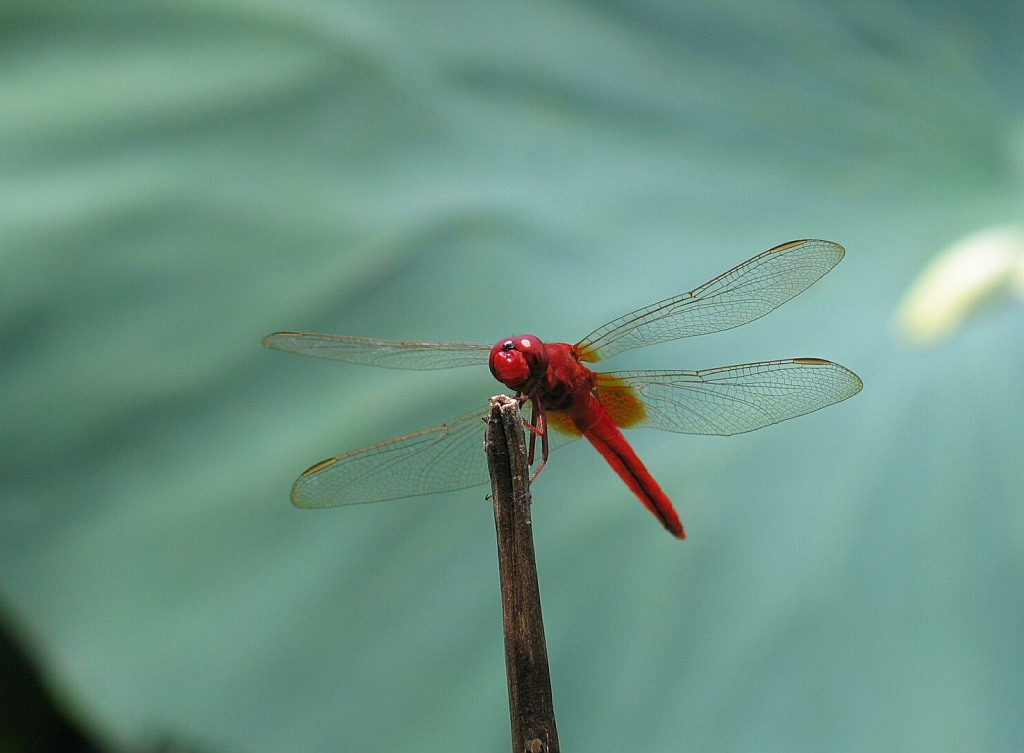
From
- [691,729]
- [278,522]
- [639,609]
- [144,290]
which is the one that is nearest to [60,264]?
[144,290]

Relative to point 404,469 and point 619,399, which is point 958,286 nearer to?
point 619,399

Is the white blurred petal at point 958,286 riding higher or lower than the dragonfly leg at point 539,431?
higher

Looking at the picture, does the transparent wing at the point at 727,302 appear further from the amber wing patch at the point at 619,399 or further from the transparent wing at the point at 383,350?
the transparent wing at the point at 383,350

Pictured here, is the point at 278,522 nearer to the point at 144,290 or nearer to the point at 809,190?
the point at 144,290

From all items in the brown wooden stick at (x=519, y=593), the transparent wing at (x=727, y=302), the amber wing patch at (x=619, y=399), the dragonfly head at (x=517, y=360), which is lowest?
the brown wooden stick at (x=519, y=593)

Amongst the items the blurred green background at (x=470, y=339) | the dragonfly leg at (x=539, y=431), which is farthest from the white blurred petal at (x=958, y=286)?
the dragonfly leg at (x=539, y=431)

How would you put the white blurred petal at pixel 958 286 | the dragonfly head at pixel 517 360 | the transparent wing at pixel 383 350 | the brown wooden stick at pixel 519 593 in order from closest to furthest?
1. the brown wooden stick at pixel 519 593
2. the dragonfly head at pixel 517 360
3. the transparent wing at pixel 383 350
4. the white blurred petal at pixel 958 286

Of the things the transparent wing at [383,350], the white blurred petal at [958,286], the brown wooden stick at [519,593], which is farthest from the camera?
the white blurred petal at [958,286]
